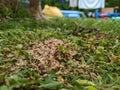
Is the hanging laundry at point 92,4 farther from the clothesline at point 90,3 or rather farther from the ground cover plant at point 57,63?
the ground cover plant at point 57,63

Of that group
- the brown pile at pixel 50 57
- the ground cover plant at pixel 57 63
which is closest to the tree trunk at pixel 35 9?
the ground cover plant at pixel 57 63

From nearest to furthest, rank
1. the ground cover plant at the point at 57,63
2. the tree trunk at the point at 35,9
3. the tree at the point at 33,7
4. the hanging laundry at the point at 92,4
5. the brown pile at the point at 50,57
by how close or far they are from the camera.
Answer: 1. the ground cover plant at the point at 57,63
2. the brown pile at the point at 50,57
3. the tree at the point at 33,7
4. the tree trunk at the point at 35,9
5. the hanging laundry at the point at 92,4

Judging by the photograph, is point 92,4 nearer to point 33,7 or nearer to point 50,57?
point 33,7

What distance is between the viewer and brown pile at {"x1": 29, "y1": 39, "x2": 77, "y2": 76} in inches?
79.9

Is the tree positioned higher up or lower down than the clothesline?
higher up

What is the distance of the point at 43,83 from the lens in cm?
167

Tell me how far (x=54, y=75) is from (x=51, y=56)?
1.26 feet

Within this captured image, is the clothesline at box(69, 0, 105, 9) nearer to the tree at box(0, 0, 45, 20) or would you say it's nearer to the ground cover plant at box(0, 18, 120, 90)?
the tree at box(0, 0, 45, 20)

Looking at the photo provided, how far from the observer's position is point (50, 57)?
225 centimetres

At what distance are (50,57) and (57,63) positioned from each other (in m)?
0.10

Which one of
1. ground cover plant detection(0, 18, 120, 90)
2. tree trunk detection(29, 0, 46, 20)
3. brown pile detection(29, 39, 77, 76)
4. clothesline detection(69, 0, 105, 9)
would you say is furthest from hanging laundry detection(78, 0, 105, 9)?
brown pile detection(29, 39, 77, 76)

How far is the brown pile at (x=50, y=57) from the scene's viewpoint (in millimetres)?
2029

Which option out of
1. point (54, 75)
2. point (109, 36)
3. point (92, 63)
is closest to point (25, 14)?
point (109, 36)

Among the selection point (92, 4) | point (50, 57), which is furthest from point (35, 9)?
point (50, 57)
